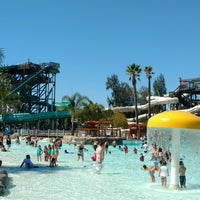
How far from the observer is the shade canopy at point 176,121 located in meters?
11.5

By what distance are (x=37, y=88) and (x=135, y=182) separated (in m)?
47.5

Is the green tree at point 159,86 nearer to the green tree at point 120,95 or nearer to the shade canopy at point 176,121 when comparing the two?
the green tree at point 120,95

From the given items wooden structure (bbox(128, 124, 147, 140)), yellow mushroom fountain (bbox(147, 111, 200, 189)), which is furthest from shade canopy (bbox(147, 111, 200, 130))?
wooden structure (bbox(128, 124, 147, 140))

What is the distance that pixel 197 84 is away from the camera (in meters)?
50.4

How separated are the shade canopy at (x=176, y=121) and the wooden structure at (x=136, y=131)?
33.4 meters

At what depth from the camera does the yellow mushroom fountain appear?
38.0 feet

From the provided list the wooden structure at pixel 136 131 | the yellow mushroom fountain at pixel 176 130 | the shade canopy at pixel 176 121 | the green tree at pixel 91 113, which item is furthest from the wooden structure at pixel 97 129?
the shade canopy at pixel 176 121

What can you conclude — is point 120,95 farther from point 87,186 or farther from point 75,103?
point 87,186

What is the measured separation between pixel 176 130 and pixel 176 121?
0.70 m

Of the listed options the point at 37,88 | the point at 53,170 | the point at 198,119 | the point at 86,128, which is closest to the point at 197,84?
the point at 86,128

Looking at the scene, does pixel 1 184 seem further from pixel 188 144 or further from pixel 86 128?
pixel 86 128

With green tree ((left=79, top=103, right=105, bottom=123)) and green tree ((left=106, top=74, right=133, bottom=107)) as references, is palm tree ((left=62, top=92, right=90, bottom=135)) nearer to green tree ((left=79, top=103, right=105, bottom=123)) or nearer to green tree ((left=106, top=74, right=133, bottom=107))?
green tree ((left=79, top=103, right=105, bottom=123))

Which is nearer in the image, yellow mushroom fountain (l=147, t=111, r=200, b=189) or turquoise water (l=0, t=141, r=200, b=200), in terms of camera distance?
turquoise water (l=0, t=141, r=200, b=200)

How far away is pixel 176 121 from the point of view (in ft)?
38.1
